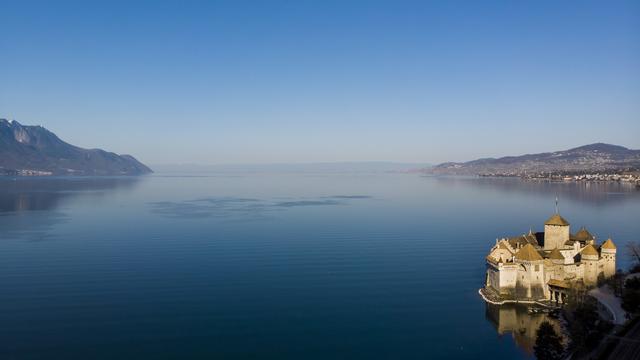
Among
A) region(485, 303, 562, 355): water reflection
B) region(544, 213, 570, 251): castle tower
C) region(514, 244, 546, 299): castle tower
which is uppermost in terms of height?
region(544, 213, 570, 251): castle tower

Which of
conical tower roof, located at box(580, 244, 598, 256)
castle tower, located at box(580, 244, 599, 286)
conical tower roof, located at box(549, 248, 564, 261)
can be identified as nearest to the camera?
conical tower roof, located at box(549, 248, 564, 261)

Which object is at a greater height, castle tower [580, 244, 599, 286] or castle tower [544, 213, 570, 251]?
castle tower [544, 213, 570, 251]

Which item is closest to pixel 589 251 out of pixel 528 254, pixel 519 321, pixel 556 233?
pixel 556 233

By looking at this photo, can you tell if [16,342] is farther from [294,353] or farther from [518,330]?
[518,330]

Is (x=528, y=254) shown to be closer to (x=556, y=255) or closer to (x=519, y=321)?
(x=556, y=255)

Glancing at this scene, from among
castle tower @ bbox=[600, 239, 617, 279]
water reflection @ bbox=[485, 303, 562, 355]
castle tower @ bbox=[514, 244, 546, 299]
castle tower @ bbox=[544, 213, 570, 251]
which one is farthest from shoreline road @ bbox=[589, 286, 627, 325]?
castle tower @ bbox=[544, 213, 570, 251]

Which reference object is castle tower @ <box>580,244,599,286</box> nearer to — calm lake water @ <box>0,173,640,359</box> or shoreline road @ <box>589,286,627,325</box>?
shoreline road @ <box>589,286,627,325</box>

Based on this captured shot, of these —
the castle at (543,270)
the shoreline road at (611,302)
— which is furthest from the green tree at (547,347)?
the castle at (543,270)
